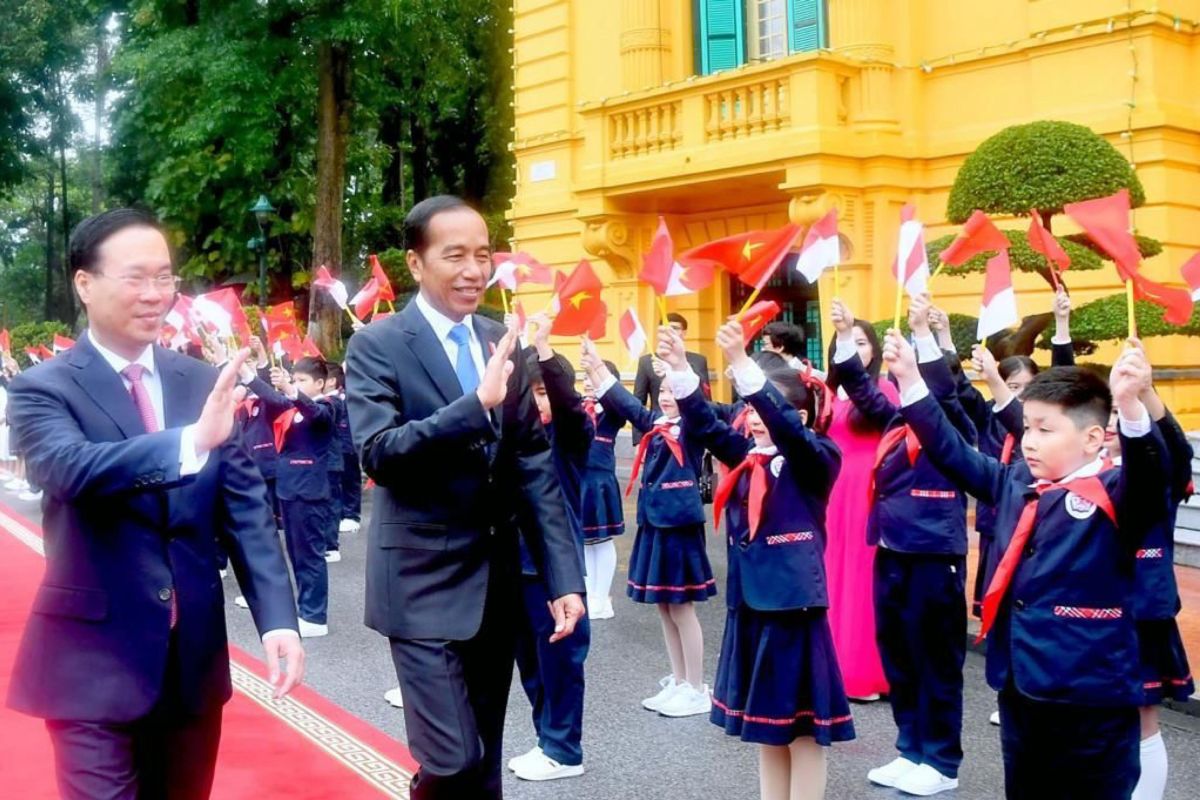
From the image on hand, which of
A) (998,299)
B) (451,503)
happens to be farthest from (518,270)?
(451,503)

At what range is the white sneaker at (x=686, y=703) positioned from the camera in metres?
6.34

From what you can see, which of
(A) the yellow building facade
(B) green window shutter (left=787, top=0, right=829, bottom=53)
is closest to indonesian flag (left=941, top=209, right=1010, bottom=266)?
(A) the yellow building facade

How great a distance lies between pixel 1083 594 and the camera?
12.1 ft

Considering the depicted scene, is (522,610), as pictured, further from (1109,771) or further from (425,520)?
(1109,771)

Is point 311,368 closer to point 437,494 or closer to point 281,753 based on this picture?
point 281,753

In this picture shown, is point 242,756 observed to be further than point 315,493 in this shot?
No

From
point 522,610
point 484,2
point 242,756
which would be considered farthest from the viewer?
point 484,2

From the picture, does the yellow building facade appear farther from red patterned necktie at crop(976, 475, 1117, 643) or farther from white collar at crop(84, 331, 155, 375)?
white collar at crop(84, 331, 155, 375)

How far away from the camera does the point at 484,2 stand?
26469mm

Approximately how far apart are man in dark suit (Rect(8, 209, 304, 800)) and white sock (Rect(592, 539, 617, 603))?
538 centimetres

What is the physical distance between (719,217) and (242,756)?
38.3 ft

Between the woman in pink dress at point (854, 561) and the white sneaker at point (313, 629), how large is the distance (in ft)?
11.0

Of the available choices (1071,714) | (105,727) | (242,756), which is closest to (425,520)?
(105,727)

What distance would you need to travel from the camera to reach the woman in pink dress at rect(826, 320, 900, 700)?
646cm
